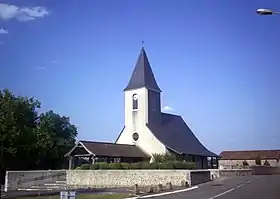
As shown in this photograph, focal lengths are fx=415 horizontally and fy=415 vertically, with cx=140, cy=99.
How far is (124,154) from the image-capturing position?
5306cm

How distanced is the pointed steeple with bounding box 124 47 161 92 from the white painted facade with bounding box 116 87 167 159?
0.90m

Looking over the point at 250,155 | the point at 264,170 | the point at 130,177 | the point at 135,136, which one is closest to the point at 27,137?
the point at 135,136

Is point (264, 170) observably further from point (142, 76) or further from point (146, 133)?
point (142, 76)

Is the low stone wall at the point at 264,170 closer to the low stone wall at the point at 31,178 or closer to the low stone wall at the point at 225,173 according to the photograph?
the low stone wall at the point at 225,173

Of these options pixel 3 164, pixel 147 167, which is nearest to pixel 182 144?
pixel 147 167

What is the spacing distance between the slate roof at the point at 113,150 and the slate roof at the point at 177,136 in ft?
11.7

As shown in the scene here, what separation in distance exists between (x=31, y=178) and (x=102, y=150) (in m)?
9.38

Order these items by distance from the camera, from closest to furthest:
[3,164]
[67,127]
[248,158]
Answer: [3,164] → [67,127] → [248,158]

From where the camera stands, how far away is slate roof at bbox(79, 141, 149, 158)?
49906mm

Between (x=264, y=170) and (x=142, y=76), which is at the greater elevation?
(x=142, y=76)

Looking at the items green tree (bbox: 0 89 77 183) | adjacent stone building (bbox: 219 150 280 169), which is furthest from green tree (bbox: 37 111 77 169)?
adjacent stone building (bbox: 219 150 280 169)

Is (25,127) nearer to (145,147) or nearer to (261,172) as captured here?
(145,147)

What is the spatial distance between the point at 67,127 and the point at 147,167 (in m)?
27.5

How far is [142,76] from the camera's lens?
6166 centimetres
